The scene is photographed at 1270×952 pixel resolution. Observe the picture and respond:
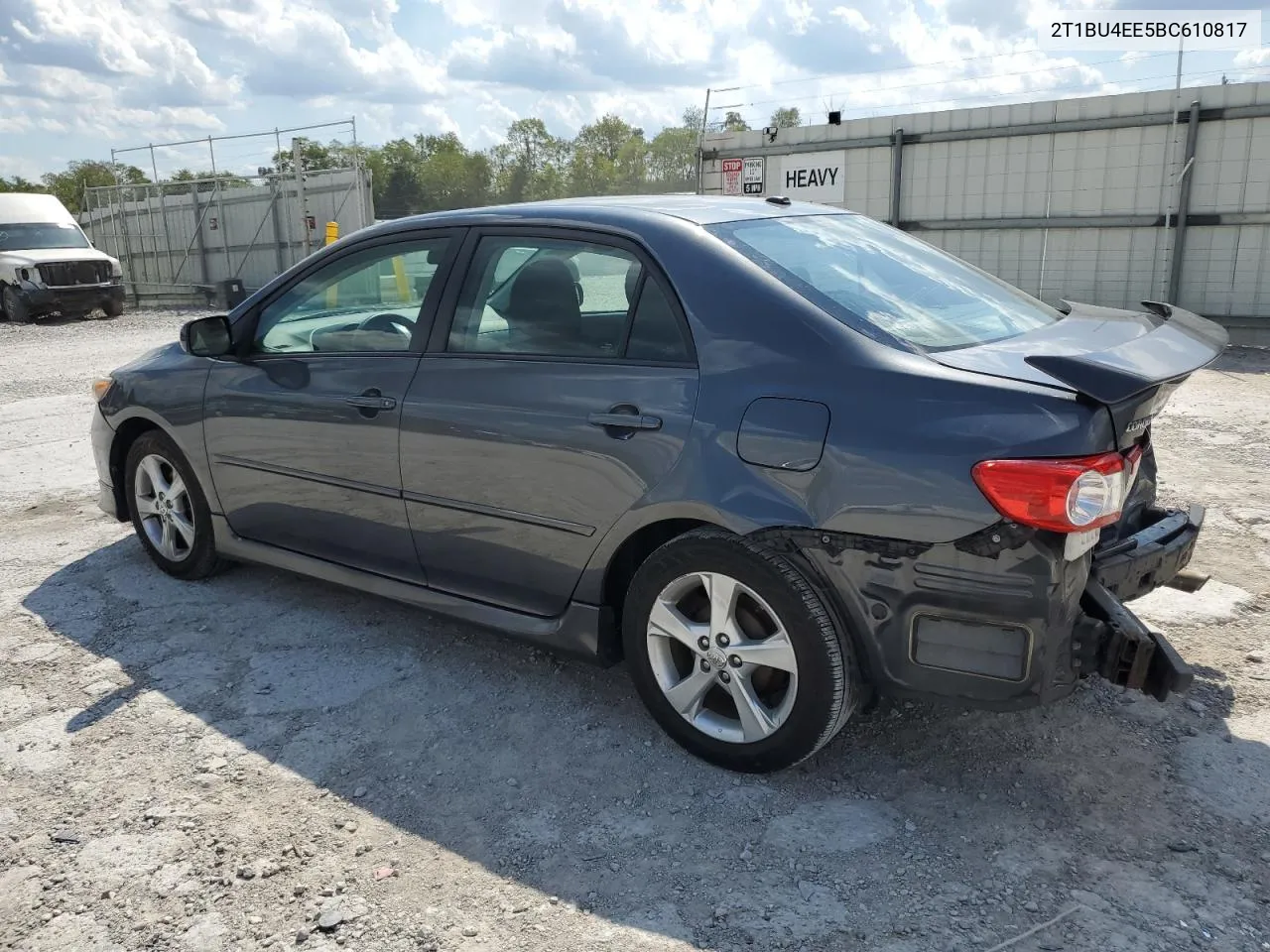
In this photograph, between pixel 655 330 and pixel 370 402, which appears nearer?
pixel 655 330

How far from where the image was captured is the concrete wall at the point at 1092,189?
462 inches

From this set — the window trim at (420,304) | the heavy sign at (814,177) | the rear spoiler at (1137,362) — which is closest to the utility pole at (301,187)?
the heavy sign at (814,177)

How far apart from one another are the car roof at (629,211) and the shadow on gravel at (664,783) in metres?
1.63

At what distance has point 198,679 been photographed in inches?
152

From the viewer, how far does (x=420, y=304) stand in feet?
12.3

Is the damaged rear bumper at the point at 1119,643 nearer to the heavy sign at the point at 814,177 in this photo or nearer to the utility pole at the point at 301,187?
the heavy sign at the point at 814,177

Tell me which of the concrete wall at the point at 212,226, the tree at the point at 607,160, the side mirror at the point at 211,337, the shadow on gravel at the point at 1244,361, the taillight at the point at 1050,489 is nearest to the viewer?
the taillight at the point at 1050,489

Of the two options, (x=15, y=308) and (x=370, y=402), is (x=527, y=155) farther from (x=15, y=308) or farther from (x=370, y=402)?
(x=370, y=402)

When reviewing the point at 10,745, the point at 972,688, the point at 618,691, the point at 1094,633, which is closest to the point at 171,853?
the point at 10,745

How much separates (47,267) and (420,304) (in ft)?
61.4

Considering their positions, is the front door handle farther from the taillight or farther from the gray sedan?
the taillight

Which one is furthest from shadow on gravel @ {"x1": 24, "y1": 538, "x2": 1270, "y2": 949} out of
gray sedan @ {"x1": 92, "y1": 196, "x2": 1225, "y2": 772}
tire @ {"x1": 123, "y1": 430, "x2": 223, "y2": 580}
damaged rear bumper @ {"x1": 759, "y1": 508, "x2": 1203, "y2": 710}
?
tire @ {"x1": 123, "y1": 430, "x2": 223, "y2": 580}

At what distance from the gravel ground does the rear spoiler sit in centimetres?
120

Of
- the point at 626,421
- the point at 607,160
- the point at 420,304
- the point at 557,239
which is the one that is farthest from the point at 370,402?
the point at 607,160
